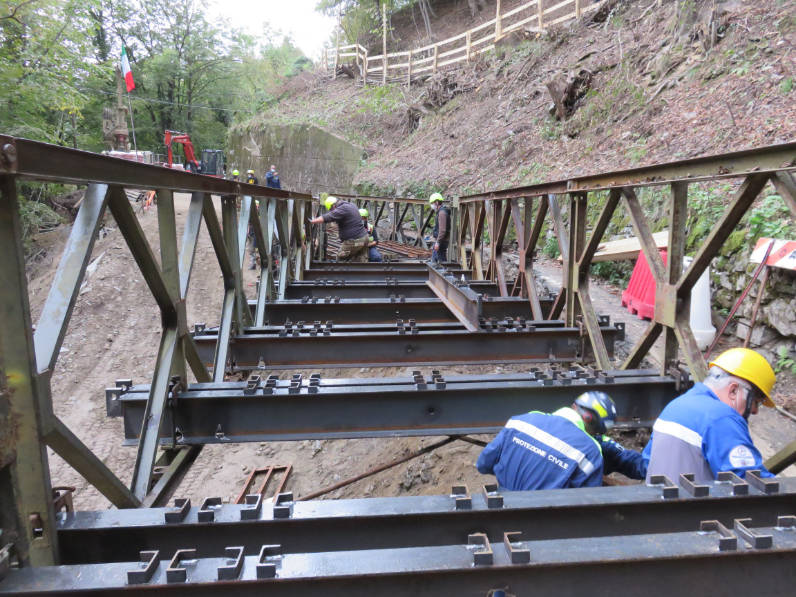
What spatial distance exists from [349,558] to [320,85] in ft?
124

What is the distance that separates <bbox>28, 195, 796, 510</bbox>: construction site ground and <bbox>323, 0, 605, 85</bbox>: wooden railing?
46.2 feet

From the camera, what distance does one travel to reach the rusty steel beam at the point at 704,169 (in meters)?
2.47

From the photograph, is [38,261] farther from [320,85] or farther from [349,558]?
[320,85]

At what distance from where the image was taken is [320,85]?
117 feet

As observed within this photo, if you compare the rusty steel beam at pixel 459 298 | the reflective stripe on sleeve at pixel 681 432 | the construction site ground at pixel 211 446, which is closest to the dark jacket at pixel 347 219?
the construction site ground at pixel 211 446

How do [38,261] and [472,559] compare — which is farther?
[38,261]

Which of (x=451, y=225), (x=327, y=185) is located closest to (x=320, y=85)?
(x=327, y=185)

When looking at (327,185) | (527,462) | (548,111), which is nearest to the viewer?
(527,462)

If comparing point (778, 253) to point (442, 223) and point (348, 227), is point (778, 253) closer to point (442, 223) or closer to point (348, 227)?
point (442, 223)

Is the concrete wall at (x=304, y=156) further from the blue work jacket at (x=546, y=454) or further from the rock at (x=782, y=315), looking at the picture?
the blue work jacket at (x=546, y=454)

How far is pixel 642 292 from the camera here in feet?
21.5

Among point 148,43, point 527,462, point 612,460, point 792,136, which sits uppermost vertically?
point 148,43

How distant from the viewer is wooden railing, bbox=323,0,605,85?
64.6ft

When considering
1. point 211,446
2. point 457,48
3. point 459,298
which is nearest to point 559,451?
point 459,298
